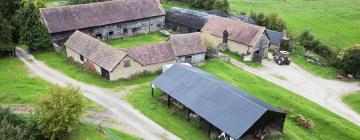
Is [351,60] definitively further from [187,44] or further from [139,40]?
[139,40]

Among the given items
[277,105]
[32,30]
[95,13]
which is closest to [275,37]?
[277,105]

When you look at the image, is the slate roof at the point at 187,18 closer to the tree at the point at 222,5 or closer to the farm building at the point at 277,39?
the farm building at the point at 277,39

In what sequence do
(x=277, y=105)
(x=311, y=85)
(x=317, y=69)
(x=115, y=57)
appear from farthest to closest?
Result: (x=317, y=69), (x=311, y=85), (x=115, y=57), (x=277, y=105)

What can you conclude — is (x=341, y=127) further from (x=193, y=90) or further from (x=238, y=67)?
(x=238, y=67)

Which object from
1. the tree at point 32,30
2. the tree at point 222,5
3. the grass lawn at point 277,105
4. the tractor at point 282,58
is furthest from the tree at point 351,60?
the tree at point 32,30

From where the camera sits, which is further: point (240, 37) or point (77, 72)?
point (240, 37)

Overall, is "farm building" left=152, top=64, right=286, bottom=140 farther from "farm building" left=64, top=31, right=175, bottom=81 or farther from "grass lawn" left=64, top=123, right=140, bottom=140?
"grass lawn" left=64, top=123, right=140, bottom=140

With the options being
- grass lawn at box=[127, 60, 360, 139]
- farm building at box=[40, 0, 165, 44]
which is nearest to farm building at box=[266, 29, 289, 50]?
grass lawn at box=[127, 60, 360, 139]
